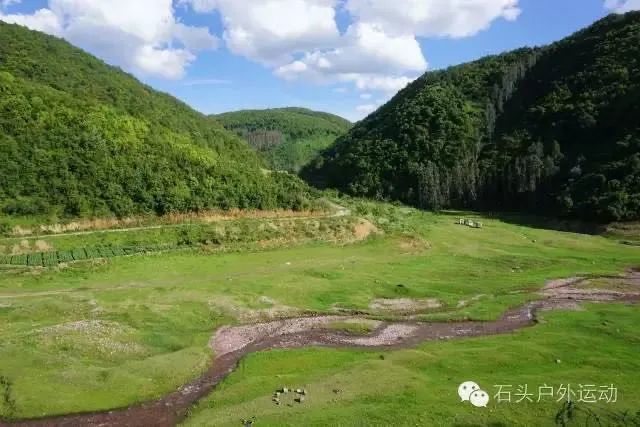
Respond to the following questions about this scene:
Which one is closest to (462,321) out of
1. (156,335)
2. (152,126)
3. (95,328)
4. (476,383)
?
(476,383)

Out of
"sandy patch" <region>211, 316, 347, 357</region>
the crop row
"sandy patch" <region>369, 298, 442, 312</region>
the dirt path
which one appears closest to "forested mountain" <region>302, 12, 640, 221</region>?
the dirt path

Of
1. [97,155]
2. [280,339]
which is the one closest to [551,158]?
[97,155]

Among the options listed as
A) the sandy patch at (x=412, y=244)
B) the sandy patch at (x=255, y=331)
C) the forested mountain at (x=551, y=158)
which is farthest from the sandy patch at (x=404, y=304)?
the forested mountain at (x=551, y=158)

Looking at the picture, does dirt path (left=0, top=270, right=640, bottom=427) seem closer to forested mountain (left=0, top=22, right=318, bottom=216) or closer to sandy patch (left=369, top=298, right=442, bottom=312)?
sandy patch (left=369, top=298, right=442, bottom=312)

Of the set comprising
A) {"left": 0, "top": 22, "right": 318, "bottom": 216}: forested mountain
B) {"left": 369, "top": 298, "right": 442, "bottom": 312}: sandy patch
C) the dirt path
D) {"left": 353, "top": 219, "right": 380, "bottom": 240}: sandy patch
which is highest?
{"left": 0, "top": 22, "right": 318, "bottom": 216}: forested mountain

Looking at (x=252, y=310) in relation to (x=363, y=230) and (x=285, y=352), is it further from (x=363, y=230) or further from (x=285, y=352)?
(x=363, y=230)

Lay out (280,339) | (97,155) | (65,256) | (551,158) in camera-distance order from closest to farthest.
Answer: (280,339), (65,256), (97,155), (551,158)

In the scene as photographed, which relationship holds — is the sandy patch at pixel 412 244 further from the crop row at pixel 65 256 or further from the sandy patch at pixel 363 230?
the crop row at pixel 65 256
